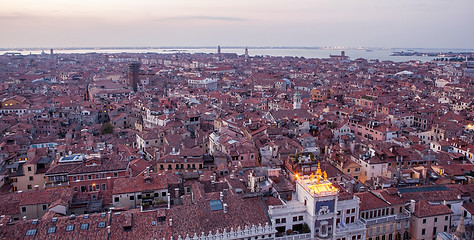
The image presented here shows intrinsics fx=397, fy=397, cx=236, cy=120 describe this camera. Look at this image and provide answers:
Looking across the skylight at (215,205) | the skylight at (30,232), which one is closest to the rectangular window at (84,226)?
the skylight at (30,232)

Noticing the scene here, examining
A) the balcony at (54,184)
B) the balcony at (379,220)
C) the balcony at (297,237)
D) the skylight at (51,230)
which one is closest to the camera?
the skylight at (51,230)

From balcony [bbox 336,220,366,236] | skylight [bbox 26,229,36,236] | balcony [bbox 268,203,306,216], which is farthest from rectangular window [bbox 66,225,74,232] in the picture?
balcony [bbox 336,220,366,236]

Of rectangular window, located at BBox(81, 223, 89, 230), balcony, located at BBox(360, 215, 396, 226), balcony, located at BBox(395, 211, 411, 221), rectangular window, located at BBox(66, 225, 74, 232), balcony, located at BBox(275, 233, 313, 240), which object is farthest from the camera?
balcony, located at BBox(395, 211, 411, 221)

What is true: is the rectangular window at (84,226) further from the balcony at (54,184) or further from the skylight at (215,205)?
the balcony at (54,184)

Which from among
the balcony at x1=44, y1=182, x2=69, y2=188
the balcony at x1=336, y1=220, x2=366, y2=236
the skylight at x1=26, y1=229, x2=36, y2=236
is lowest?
the balcony at x1=336, y1=220, x2=366, y2=236

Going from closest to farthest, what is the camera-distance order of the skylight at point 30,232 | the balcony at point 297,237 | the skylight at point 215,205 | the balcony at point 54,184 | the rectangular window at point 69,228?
the skylight at point 30,232 < the rectangular window at point 69,228 < the balcony at point 297,237 < the skylight at point 215,205 < the balcony at point 54,184

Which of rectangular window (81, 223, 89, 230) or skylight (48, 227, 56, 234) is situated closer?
skylight (48, 227, 56, 234)

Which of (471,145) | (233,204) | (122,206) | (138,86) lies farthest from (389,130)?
(138,86)

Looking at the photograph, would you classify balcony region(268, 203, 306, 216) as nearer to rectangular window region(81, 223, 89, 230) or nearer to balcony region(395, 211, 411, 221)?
balcony region(395, 211, 411, 221)

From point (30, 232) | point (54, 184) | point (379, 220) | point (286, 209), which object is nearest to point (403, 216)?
point (379, 220)

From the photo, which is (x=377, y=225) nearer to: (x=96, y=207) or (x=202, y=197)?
(x=202, y=197)

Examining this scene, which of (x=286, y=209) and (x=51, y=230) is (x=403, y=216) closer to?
(x=286, y=209)

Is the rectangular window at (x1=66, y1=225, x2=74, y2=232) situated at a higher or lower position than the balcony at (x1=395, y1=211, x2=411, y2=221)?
higher
